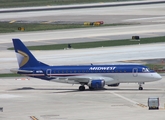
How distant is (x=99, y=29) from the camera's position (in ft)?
516

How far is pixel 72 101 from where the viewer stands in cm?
7556

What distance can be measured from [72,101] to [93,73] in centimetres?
991

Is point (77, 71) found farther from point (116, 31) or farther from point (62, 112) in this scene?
point (116, 31)

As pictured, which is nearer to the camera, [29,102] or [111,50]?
[29,102]

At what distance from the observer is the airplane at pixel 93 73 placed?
274 ft

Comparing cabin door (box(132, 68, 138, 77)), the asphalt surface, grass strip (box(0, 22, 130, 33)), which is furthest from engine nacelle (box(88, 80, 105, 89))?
grass strip (box(0, 22, 130, 33))

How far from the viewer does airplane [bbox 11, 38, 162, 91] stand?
83562mm

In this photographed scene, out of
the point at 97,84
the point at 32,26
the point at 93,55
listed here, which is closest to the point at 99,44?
the point at 93,55

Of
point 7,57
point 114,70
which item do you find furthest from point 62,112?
point 7,57

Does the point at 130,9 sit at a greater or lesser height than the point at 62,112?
greater

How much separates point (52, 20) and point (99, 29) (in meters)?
24.3

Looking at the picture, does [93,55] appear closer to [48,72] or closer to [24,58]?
[24,58]

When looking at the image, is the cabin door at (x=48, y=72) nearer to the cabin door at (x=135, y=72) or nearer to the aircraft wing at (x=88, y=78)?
the aircraft wing at (x=88, y=78)

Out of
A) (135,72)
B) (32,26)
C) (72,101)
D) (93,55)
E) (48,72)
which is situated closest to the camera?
(72,101)
